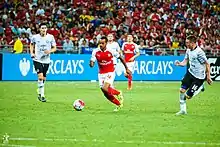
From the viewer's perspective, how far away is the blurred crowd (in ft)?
123

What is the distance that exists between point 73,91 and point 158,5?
17.5 m

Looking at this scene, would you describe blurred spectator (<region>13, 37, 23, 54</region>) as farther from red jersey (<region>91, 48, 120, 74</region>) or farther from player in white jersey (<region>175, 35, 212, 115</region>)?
player in white jersey (<region>175, 35, 212, 115</region>)

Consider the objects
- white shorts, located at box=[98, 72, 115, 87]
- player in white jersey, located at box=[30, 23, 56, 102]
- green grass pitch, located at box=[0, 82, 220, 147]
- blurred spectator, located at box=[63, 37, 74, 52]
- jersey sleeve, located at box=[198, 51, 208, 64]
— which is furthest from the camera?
blurred spectator, located at box=[63, 37, 74, 52]

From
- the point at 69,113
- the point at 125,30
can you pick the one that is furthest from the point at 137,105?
the point at 125,30

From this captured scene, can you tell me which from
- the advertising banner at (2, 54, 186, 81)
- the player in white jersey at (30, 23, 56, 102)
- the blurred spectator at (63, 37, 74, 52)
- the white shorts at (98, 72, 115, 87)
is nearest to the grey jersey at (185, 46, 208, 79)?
the white shorts at (98, 72, 115, 87)

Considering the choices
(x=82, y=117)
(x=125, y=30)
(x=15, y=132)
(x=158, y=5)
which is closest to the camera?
(x=15, y=132)

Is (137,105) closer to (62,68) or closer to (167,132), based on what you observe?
(167,132)

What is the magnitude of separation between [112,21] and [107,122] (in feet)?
80.8

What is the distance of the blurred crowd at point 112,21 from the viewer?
123ft

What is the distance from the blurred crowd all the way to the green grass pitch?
13.2m

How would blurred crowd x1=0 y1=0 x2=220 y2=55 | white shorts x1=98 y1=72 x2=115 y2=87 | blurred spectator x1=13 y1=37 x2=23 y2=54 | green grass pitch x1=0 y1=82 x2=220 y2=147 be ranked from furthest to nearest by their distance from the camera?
blurred crowd x1=0 y1=0 x2=220 y2=55 → blurred spectator x1=13 y1=37 x2=23 y2=54 → white shorts x1=98 y1=72 x2=115 y2=87 → green grass pitch x1=0 y1=82 x2=220 y2=147

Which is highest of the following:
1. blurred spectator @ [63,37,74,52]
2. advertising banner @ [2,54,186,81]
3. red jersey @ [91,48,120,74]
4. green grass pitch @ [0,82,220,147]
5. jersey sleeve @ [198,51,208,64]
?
jersey sleeve @ [198,51,208,64]

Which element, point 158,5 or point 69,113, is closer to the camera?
point 69,113

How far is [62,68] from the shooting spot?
35.3 metres
